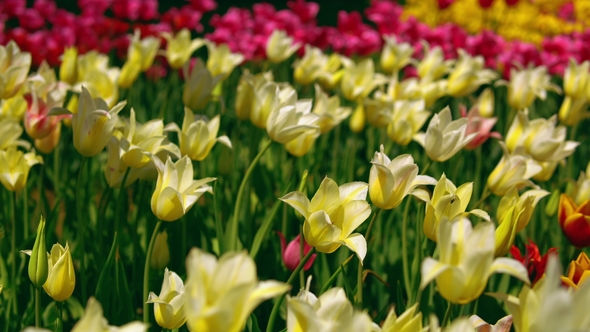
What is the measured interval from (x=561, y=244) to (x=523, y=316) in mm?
1413

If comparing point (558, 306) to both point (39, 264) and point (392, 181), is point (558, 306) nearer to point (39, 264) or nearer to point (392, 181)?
point (392, 181)

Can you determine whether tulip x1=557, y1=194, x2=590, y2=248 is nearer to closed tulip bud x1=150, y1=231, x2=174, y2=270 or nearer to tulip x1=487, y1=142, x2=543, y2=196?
tulip x1=487, y1=142, x2=543, y2=196

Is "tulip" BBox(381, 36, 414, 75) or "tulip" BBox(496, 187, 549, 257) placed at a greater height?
"tulip" BBox(496, 187, 549, 257)

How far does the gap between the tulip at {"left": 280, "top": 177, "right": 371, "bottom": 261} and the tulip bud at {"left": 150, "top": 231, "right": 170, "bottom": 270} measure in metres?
0.56

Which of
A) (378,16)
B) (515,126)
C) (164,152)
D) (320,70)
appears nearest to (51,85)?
(164,152)

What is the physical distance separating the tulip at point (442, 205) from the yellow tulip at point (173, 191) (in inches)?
19.1

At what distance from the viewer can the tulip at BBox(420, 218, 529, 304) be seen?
940mm

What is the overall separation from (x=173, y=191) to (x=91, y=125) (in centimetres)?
35

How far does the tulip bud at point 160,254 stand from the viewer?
→ 167cm

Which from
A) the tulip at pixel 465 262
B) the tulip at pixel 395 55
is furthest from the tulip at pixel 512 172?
the tulip at pixel 395 55

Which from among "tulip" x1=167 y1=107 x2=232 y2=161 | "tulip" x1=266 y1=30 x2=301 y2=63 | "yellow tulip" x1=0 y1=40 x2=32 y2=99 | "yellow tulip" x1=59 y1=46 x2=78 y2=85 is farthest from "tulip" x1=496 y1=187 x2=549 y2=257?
"tulip" x1=266 y1=30 x2=301 y2=63

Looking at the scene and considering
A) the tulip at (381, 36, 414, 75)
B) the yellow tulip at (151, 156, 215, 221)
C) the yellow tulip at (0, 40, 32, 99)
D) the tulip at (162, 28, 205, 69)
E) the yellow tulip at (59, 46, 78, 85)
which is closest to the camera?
the yellow tulip at (151, 156, 215, 221)

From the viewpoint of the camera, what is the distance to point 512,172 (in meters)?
1.75

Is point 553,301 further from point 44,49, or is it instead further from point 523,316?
point 44,49
